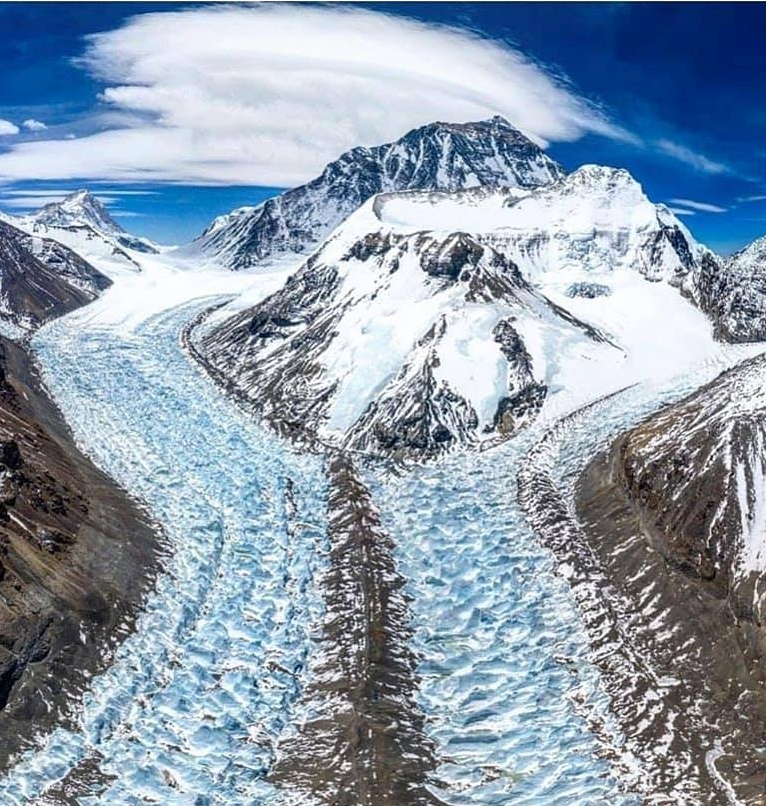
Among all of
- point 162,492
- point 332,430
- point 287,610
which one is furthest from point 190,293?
point 287,610

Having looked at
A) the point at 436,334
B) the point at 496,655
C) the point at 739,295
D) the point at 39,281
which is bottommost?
the point at 39,281

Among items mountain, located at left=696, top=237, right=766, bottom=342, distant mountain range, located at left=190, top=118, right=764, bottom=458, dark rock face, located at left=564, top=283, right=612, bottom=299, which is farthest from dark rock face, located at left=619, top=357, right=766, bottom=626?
dark rock face, located at left=564, top=283, right=612, bottom=299

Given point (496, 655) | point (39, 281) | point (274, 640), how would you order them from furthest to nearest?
point (39, 281)
point (274, 640)
point (496, 655)

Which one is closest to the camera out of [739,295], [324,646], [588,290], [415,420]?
[324,646]

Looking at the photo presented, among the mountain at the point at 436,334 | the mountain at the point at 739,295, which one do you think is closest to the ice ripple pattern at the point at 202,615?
the mountain at the point at 436,334

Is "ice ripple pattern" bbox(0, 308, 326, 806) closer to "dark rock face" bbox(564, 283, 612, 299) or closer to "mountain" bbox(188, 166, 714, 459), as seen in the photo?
"mountain" bbox(188, 166, 714, 459)

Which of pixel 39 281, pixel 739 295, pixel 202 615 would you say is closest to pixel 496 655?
pixel 202 615

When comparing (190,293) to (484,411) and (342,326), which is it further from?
(484,411)

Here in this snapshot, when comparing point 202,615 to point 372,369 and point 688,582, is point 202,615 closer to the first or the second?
point 688,582
